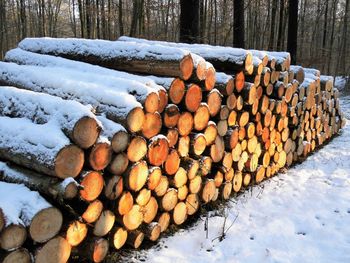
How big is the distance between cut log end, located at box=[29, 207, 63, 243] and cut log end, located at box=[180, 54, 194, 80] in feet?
6.84

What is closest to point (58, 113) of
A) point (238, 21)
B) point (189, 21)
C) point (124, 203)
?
point (124, 203)

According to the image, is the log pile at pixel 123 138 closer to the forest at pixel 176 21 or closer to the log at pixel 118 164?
the log at pixel 118 164

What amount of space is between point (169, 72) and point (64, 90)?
1.18 m

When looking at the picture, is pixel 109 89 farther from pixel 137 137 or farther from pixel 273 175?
pixel 273 175

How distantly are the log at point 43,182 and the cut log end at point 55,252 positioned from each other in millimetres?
344

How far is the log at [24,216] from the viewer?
2805mm

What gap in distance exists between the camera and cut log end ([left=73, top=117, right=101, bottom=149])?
3221 millimetres

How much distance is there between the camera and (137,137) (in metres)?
3.79

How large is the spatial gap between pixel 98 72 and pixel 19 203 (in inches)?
82.5

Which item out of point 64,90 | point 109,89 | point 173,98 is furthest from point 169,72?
point 64,90

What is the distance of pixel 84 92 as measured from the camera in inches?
156

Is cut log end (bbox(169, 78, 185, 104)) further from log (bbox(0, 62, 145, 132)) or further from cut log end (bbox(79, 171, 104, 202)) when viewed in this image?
cut log end (bbox(79, 171, 104, 202))

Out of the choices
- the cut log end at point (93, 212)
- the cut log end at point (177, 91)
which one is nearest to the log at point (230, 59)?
the cut log end at point (177, 91)

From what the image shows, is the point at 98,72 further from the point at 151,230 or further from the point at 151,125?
the point at 151,230
